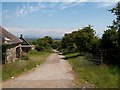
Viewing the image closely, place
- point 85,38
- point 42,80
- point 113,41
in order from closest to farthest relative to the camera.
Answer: point 42,80 < point 113,41 < point 85,38

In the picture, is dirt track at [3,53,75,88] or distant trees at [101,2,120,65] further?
distant trees at [101,2,120,65]

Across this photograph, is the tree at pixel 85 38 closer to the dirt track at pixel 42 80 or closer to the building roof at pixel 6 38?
the building roof at pixel 6 38

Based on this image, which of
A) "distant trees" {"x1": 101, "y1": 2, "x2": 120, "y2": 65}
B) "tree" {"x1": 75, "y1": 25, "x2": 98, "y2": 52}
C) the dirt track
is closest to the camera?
the dirt track

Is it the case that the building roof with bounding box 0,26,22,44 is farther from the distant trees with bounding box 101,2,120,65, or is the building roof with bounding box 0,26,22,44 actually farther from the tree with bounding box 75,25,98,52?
the tree with bounding box 75,25,98,52

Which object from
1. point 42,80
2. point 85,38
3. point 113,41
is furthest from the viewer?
point 85,38

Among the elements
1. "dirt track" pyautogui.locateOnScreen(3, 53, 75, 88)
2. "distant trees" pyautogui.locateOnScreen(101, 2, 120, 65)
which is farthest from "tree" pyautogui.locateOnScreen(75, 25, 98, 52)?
"dirt track" pyautogui.locateOnScreen(3, 53, 75, 88)

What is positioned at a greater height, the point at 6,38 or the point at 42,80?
the point at 6,38

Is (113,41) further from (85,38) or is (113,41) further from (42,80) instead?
(85,38)

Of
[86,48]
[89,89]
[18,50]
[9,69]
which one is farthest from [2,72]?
[86,48]

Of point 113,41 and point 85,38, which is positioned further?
point 85,38

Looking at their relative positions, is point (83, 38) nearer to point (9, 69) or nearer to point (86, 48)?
point (86, 48)

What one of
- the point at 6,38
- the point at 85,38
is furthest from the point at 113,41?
the point at 85,38

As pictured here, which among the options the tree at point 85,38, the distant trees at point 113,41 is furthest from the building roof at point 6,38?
the tree at point 85,38

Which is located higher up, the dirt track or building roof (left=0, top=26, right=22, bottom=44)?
building roof (left=0, top=26, right=22, bottom=44)
